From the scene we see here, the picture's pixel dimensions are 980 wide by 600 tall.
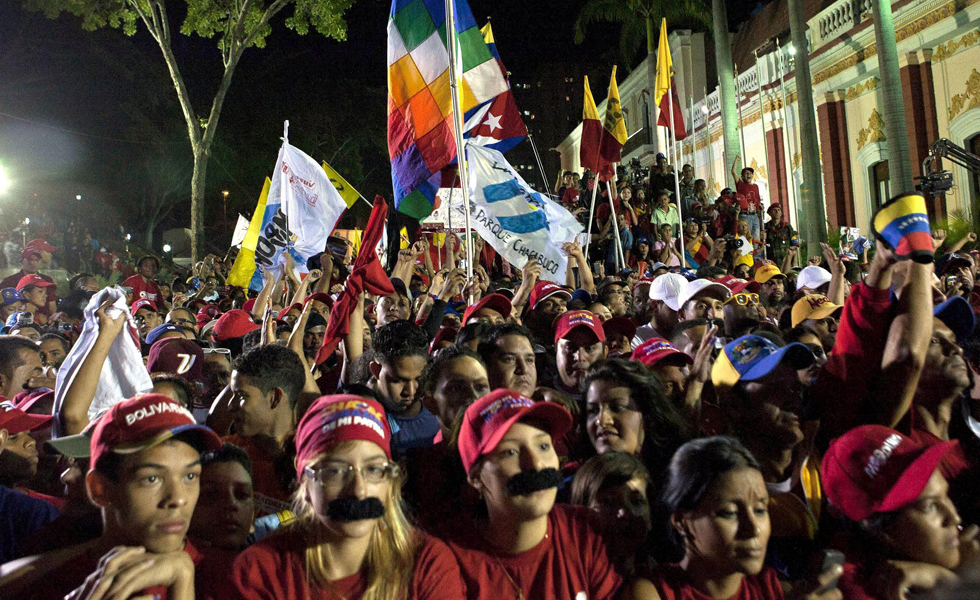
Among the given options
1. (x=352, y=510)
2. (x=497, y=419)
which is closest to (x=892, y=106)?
(x=497, y=419)

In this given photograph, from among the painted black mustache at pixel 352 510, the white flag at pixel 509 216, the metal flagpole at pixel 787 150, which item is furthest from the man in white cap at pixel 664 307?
the metal flagpole at pixel 787 150

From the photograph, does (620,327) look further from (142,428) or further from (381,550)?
(142,428)

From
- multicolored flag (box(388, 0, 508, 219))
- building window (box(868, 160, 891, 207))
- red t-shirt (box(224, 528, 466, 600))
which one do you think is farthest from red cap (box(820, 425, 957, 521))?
building window (box(868, 160, 891, 207))

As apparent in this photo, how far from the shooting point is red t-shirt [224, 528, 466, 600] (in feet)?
8.06

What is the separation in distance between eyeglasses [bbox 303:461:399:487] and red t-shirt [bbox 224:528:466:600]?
195 mm

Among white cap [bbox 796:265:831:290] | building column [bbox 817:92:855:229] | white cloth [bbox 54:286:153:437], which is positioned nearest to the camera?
white cloth [bbox 54:286:153:437]

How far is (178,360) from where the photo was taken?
539 centimetres

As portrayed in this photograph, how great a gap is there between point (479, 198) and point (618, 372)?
16.9ft

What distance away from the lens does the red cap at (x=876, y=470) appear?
2414 millimetres

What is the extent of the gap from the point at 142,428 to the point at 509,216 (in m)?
6.07

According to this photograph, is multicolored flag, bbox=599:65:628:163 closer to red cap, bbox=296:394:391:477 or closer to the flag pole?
the flag pole

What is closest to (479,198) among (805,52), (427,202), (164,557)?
(427,202)

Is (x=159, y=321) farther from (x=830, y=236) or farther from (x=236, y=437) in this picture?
(x=830, y=236)

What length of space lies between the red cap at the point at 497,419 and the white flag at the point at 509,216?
5300 mm
